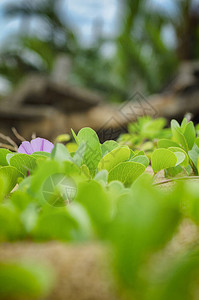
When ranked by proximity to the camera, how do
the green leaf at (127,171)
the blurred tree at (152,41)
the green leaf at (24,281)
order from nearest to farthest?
the green leaf at (24,281) → the green leaf at (127,171) → the blurred tree at (152,41)

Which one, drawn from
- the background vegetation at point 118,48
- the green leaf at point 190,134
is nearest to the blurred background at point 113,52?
the background vegetation at point 118,48

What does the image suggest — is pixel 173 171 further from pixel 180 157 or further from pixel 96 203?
pixel 96 203

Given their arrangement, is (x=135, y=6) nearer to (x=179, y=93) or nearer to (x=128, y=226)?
(x=179, y=93)

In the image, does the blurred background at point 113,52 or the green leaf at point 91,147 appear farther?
the blurred background at point 113,52

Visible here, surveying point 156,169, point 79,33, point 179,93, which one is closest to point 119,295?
point 156,169

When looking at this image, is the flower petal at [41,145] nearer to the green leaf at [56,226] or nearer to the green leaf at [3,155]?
the green leaf at [3,155]

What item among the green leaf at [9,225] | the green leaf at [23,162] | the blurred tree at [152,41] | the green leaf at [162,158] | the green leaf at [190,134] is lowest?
the green leaf at [9,225]

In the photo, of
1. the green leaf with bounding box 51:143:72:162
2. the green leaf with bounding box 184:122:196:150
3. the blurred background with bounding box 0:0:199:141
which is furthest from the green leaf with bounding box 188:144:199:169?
the blurred background with bounding box 0:0:199:141

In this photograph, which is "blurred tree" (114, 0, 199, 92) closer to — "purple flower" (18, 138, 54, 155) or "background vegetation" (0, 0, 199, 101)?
"background vegetation" (0, 0, 199, 101)
